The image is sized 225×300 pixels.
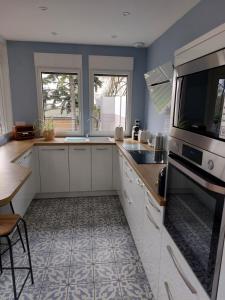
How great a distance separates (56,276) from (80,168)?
1.73 m

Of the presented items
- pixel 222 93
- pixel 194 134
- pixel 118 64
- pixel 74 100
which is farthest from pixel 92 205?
pixel 222 93

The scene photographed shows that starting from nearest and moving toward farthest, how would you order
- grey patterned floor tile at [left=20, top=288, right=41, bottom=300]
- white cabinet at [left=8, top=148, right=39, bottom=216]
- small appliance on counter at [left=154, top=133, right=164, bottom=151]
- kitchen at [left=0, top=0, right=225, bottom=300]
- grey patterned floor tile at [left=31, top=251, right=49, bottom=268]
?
kitchen at [left=0, top=0, right=225, bottom=300] < grey patterned floor tile at [left=20, top=288, right=41, bottom=300] < grey patterned floor tile at [left=31, top=251, right=49, bottom=268] < white cabinet at [left=8, top=148, right=39, bottom=216] < small appliance on counter at [left=154, top=133, right=164, bottom=151]

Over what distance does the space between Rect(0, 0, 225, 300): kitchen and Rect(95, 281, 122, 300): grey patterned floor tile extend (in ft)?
0.04

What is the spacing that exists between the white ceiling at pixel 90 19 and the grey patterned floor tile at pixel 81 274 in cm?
249

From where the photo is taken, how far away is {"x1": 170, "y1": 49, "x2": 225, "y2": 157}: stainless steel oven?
0.75 metres

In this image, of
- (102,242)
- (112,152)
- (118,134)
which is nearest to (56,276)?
(102,242)

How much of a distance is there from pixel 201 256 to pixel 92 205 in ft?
8.12

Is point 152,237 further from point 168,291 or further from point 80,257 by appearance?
point 80,257

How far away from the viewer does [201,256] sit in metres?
0.91

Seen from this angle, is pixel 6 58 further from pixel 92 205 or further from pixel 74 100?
pixel 92 205

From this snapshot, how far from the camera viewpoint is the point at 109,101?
381 cm

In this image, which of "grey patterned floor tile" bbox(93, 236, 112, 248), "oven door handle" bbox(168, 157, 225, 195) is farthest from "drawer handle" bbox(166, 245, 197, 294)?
"grey patterned floor tile" bbox(93, 236, 112, 248)

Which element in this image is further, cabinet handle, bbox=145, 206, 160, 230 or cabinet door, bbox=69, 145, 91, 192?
cabinet door, bbox=69, 145, 91, 192

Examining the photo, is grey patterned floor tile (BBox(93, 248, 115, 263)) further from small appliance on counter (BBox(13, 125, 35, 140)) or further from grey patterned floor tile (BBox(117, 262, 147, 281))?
small appliance on counter (BBox(13, 125, 35, 140))
